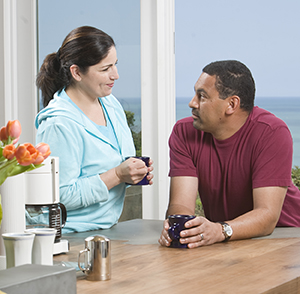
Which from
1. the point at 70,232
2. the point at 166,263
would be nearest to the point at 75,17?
the point at 70,232

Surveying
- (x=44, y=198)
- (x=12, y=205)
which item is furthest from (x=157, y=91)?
(x=12, y=205)

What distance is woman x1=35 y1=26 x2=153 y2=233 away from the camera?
1.93m

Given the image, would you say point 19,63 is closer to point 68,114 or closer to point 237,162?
point 68,114

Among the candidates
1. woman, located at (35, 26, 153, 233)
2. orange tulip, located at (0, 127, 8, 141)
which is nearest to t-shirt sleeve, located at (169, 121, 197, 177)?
woman, located at (35, 26, 153, 233)

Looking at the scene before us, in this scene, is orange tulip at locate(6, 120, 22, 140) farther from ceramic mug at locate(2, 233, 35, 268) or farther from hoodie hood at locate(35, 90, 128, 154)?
hoodie hood at locate(35, 90, 128, 154)

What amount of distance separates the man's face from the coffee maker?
2.62 feet

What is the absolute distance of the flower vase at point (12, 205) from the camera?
1251 mm

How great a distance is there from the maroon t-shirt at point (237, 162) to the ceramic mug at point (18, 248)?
109 cm

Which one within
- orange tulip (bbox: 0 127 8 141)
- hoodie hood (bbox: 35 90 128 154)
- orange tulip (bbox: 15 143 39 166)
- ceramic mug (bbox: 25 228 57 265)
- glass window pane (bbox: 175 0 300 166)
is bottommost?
ceramic mug (bbox: 25 228 57 265)

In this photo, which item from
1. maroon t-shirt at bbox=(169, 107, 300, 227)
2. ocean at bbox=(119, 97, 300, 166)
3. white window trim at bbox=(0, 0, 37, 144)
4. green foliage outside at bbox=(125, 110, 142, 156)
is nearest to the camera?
maroon t-shirt at bbox=(169, 107, 300, 227)

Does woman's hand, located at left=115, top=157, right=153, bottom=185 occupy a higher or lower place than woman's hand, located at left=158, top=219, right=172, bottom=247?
higher

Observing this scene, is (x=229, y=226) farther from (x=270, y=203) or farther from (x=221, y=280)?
(x=221, y=280)

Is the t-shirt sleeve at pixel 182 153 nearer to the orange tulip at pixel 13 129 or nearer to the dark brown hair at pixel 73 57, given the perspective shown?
the dark brown hair at pixel 73 57

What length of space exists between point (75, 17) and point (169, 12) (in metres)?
0.71
